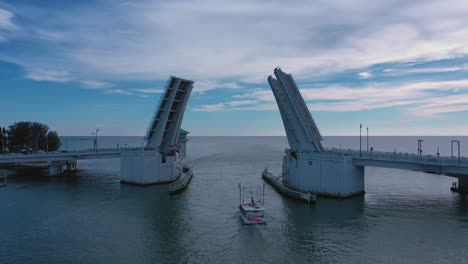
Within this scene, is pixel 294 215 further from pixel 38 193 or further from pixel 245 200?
pixel 38 193

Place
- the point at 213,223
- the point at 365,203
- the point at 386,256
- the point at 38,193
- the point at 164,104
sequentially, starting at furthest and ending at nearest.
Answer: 1. the point at 164,104
2. the point at 38,193
3. the point at 365,203
4. the point at 213,223
5. the point at 386,256

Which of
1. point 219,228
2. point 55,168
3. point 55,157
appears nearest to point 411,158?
point 219,228

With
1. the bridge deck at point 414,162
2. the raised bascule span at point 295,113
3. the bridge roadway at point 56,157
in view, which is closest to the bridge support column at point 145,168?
the bridge roadway at point 56,157

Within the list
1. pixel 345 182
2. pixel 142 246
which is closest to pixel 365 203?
pixel 345 182

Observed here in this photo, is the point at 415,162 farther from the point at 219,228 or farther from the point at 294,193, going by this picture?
the point at 219,228

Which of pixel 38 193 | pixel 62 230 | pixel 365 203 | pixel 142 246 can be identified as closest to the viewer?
pixel 142 246

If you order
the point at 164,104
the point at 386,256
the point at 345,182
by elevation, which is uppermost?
the point at 164,104

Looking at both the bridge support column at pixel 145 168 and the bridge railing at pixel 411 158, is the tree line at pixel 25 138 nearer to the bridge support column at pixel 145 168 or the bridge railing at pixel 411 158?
the bridge support column at pixel 145 168
